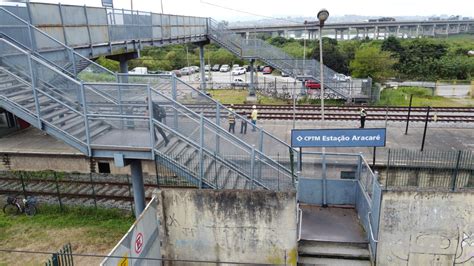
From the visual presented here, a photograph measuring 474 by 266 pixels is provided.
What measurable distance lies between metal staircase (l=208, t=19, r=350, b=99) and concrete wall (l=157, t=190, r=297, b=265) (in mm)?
22014

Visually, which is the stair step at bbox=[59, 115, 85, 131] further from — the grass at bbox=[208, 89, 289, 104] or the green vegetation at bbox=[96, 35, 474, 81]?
the green vegetation at bbox=[96, 35, 474, 81]

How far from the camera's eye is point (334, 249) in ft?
33.2

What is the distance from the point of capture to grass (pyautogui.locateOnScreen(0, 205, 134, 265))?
470 inches

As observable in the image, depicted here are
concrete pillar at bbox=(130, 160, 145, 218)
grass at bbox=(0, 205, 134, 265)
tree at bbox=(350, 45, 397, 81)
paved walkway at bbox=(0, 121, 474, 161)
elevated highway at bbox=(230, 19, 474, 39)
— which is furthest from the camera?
elevated highway at bbox=(230, 19, 474, 39)

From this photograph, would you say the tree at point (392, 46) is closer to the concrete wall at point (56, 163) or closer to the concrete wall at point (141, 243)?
the concrete wall at point (56, 163)

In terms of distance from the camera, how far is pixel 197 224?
9.88m

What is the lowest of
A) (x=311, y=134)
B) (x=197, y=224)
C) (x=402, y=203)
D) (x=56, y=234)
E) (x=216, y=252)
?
(x=56, y=234)

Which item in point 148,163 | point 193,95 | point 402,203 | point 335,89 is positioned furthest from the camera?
point 335,89

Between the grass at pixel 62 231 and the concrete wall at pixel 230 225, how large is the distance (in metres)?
3.44

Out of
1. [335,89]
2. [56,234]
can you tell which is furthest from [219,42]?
[56,234]

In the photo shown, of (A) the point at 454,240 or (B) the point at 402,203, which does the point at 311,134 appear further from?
(A) the point at 454,240

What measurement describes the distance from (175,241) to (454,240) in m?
7.32

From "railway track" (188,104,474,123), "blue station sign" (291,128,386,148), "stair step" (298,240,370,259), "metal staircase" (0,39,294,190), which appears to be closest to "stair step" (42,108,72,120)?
"metal staircase" (0,39,294,190)

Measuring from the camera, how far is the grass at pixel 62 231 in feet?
39.1
